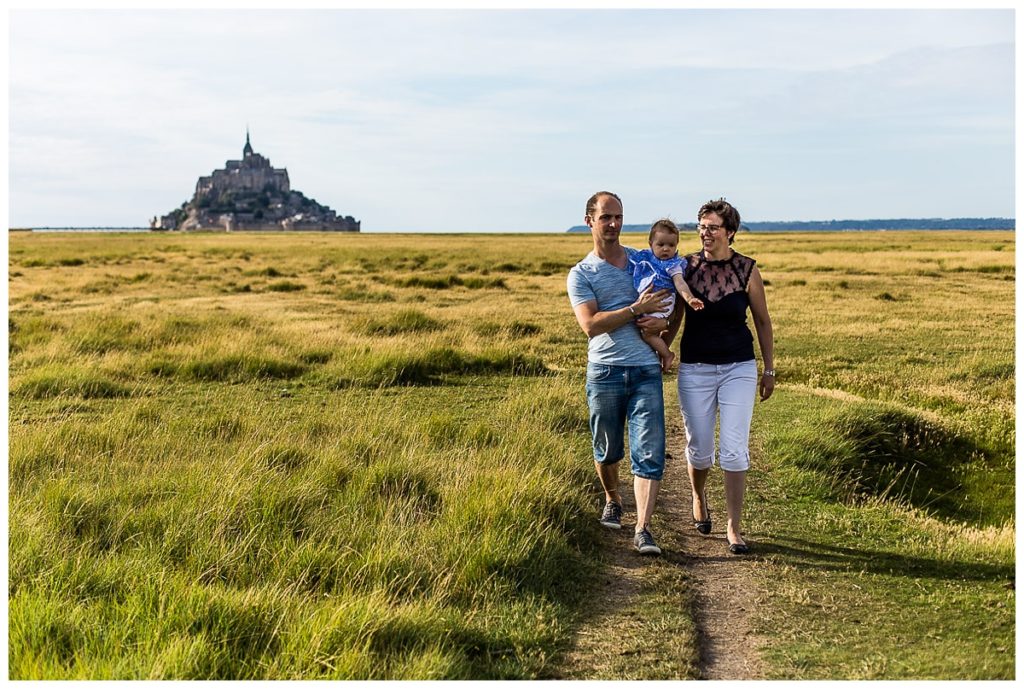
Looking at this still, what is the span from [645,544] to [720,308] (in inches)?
59.1

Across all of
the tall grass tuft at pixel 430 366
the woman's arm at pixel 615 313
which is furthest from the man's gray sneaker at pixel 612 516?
the tall grass tuft at pixel 430 366

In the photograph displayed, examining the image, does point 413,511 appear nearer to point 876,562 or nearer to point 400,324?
point 876,562

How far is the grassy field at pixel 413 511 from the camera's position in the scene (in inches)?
170

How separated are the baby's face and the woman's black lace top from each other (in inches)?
5.2

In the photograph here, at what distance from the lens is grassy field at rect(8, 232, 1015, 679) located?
4.33 meters

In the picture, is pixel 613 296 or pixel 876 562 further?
pixel 876 562

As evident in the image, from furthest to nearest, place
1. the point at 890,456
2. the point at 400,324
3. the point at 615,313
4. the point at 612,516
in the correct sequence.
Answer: the point at 400,324, the point at 890,456, the point at 612,516, the point at 615,313

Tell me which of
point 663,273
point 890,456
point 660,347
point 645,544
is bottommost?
point 890,456

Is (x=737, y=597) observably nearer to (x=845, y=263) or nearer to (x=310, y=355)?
(x=310, y=355)

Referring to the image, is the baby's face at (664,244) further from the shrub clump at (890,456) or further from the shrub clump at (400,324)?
the shrub clump at (400,324)

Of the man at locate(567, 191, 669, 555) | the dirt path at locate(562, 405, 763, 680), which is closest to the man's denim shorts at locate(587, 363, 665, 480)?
the man at locate(567, 191, 669, 555)

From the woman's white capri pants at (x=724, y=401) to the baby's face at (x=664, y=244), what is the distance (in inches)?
26.2

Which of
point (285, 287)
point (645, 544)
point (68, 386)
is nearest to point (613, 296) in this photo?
point (645, 544)

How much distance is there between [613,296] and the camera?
17.9 ft
